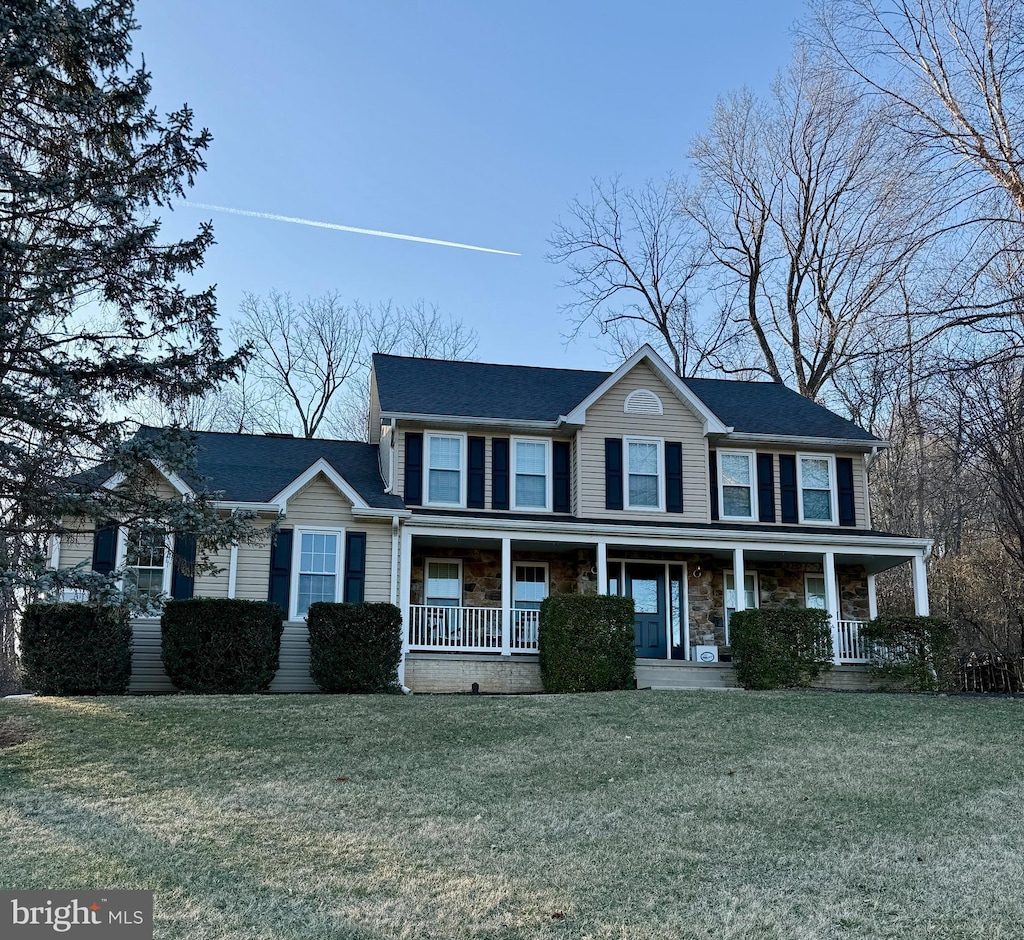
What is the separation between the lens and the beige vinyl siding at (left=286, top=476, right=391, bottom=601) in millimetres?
17094

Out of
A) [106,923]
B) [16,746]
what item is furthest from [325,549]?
[106,923]

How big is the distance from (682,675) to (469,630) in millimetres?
3803

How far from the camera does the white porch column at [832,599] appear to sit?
17.9 metres

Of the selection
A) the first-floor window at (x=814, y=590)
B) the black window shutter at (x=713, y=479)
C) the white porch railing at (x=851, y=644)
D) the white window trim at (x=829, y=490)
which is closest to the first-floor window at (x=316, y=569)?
the black window shutter at (x=713, y=479)

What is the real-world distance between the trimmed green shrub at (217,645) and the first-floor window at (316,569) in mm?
1824

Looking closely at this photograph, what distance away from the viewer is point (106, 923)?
5.62m

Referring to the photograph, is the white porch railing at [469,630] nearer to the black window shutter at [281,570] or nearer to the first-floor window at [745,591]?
the black window shutter at [281,570]

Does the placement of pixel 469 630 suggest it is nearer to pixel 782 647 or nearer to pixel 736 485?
pixel 782 647

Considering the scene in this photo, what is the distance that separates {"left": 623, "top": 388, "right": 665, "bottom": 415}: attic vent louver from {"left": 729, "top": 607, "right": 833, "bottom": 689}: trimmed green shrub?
15.0 ft

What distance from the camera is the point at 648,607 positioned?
19109 millimetres

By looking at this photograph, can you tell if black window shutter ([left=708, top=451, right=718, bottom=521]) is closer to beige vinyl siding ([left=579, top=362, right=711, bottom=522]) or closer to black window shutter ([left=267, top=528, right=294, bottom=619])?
beige vinyl siding ([left=579, top=362, right=711, bottom=522])

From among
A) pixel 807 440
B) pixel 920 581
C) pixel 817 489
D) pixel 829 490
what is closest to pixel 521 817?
pixel 920 581

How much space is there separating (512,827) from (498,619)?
33.7 feet

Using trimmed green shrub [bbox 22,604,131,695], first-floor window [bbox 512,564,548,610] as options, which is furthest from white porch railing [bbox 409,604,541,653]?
trimmed green shrub [bbox 22,604,131,695]
